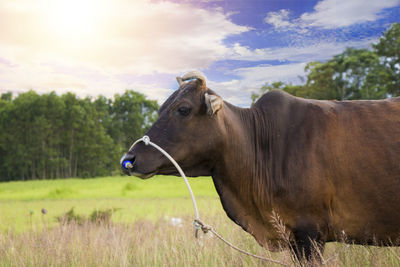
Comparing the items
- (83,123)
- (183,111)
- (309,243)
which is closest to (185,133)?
(183,111)

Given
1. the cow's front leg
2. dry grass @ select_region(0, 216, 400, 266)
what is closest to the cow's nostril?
dry grass @ select_region(0, 216, 400, 266)

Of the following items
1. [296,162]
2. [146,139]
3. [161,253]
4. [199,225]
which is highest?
[146,139]

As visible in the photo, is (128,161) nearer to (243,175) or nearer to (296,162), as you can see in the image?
(243,175)

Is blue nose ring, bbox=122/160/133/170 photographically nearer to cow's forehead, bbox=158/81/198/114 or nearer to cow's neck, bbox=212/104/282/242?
cow's forehead, bbox=158/81/198/114

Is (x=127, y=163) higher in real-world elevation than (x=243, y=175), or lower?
higher

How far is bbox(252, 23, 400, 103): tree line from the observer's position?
33.3 m

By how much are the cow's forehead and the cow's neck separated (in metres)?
0.50

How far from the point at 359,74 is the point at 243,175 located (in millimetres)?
37387

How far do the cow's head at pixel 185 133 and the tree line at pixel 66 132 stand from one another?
126 ft

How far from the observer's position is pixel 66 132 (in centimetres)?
4588

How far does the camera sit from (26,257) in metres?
5.79

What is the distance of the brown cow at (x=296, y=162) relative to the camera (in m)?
4.11

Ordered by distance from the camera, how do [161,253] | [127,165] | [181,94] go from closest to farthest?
[127,165]
[181,94]
[161,253]

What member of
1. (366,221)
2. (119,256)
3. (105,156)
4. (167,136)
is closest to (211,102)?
(167,136)
